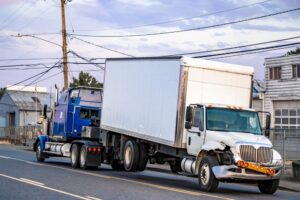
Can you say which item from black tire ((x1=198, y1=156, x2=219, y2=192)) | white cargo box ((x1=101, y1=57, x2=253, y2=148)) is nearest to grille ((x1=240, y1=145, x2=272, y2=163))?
black tire ((x1=198, y1=156, x2=219, y2=192))

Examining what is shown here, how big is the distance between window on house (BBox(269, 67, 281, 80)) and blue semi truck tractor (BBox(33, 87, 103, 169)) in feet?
54.2

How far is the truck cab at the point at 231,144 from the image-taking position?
14.8 m

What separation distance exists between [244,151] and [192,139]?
75.2 inches

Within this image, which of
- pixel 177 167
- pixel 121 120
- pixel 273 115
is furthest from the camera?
pixel 273 115

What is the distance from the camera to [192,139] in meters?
16.4

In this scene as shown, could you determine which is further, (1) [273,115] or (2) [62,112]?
(1) [273,115]

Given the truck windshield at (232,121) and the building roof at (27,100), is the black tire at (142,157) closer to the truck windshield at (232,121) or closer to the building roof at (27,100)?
the truck windshield at (232,121)

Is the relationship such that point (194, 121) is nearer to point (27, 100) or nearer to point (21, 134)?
point (21, 134)

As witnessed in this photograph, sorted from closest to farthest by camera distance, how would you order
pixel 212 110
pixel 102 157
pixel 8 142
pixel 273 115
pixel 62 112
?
pixel 212 110 < pixel 102 157 < pixel 62 112 < pixel 273 115 < pixel 8 142

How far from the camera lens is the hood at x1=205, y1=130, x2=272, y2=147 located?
15.1 metres

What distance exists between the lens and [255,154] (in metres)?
15.0

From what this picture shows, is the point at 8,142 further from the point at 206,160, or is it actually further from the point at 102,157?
the point at 206,160

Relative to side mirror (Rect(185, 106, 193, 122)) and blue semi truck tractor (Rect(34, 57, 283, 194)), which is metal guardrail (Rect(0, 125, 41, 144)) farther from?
side mirror (Rect(185, 106, 193, 122))

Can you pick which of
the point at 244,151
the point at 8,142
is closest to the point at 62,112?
the point at 244,151
